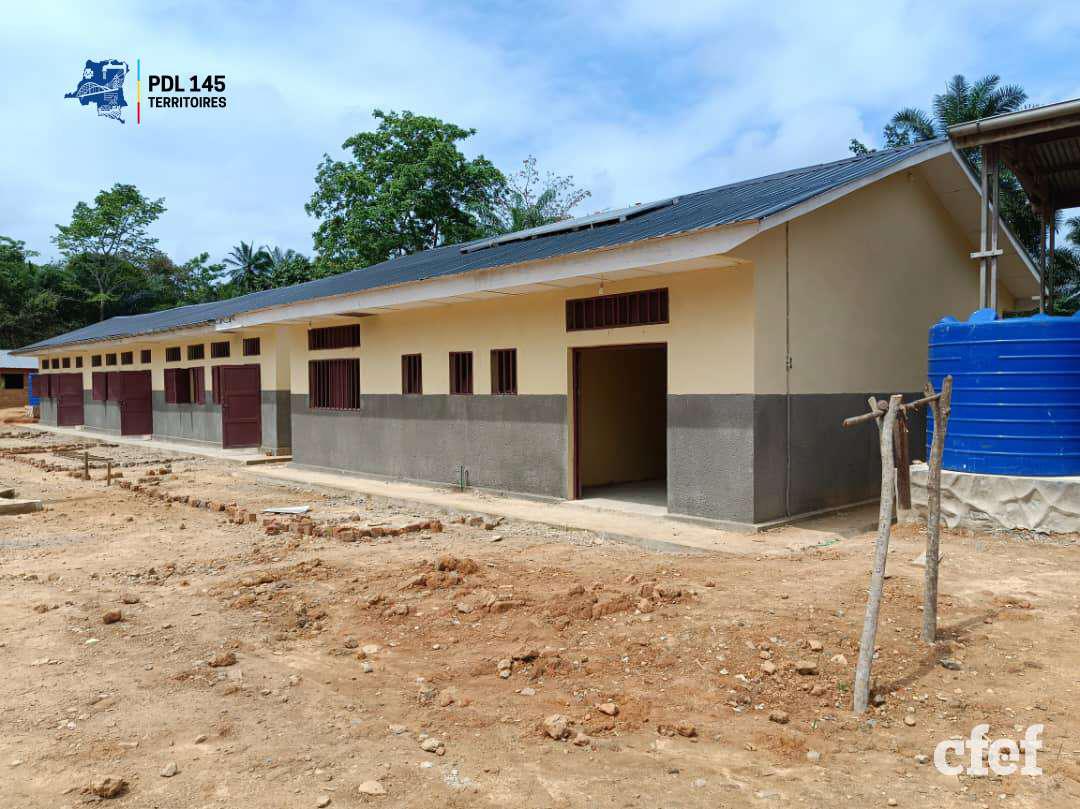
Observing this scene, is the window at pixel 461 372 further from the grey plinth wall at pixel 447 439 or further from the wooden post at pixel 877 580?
the wooden post at pixel 877 580

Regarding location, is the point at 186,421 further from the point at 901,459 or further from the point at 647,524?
the point at 901,459

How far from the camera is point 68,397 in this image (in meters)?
29.0

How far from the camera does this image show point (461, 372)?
39.4 ft

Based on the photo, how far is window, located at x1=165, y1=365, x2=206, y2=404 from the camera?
21.7m

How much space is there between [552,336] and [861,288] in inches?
155

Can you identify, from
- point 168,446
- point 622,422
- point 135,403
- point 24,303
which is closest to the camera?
point 622,422

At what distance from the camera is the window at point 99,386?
26477mm

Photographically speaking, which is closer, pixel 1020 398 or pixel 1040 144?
pixel 1020 398

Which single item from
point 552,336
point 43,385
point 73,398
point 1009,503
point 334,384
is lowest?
point 1009,503

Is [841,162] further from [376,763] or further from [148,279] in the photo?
[148,279]

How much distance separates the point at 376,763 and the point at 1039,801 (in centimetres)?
273

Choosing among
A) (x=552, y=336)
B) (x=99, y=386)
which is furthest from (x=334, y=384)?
A: (x=99, y=386)

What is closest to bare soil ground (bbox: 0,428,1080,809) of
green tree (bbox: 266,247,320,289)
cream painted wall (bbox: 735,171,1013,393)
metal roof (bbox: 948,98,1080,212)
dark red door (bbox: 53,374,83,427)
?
cream painted wall (bbox: 735,171,1013,393)

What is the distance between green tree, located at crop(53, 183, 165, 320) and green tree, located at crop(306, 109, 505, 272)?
802 inches
